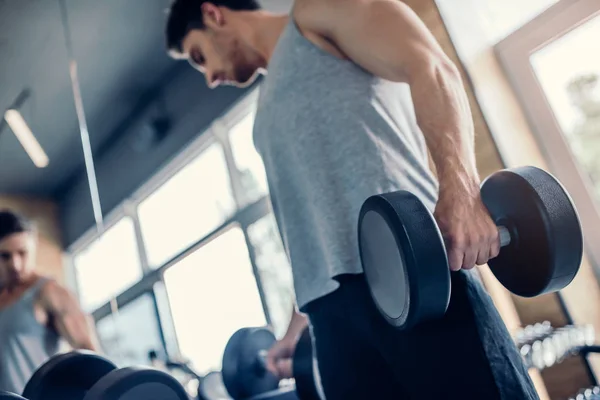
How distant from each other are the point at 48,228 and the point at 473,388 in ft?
13.8

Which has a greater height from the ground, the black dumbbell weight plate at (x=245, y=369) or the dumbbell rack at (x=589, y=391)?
the black dumbbell weight plate at (x=245, y=369)

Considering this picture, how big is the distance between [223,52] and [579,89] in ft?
3.56

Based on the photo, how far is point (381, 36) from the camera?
2.29 feet

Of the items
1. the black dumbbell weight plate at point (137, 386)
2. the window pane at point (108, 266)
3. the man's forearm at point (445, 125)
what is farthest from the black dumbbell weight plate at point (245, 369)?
the window pane at point (108, 266)

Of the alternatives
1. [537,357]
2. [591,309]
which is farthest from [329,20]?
[591,309]

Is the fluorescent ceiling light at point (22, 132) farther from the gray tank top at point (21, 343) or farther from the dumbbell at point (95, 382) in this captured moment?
the dumbbell at point (95, 382)

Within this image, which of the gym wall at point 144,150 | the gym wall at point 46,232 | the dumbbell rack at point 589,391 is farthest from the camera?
the gym wall at point 46,232

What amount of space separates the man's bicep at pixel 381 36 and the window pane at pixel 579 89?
1072 mm

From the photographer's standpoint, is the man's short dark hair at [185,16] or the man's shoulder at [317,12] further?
the man's short dark hair at [185,16]

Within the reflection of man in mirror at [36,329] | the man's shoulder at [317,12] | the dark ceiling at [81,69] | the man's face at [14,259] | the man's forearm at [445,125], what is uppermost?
the dark ceiling at [81,69]

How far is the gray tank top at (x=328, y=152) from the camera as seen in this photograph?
27.9 inches

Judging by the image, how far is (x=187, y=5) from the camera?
1.25 meters

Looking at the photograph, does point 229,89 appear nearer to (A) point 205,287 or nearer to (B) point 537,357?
(A) point 205,287

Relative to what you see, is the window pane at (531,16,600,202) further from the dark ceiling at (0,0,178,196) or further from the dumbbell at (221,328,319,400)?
the dark ceiling at (0,0,178,196)
